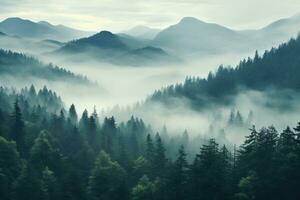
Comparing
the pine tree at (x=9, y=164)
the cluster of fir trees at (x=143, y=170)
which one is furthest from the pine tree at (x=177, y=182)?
the pine tree at (x=9, y=164)

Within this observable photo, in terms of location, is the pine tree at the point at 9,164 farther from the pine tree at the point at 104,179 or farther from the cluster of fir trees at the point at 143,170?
the pine tree at the point at 104,179

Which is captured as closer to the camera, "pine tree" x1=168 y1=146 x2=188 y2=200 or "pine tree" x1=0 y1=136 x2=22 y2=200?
"pine tree" x1=168 y1=146 x2=188 y2=200

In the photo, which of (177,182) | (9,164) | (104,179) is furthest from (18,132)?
(177,182)

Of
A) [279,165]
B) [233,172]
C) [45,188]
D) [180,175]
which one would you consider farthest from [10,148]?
[279,165]

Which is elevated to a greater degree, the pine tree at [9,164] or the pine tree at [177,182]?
the pine tree at [177,182]

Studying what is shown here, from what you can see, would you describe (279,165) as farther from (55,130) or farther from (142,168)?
(55,130)

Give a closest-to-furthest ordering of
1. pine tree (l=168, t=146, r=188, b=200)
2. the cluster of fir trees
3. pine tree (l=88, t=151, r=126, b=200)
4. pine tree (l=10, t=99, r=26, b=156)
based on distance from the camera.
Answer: the cluster of fir trees, pine tree (l=168, t=146, r=188, b=200), pine tree (l=88, t=151, r=126, b=200), pine tree (l=10, t=99, r=26, b=156)

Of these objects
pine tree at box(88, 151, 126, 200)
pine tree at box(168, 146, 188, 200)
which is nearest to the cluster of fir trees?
pine tree at box(88, 151, 126, 200)

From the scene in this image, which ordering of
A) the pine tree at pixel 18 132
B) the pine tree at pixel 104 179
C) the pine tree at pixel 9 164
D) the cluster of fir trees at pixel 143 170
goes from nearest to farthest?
the cluster of fir trees at pixel 143 170 → the pine tree at pixel 9 164 → the pine tree at pixel 104 179 → the pine tree at pixel 18 132

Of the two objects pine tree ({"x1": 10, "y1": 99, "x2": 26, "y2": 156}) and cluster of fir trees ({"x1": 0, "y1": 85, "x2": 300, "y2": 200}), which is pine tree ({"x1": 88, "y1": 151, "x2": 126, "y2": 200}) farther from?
pine tree ({"x1": 10, "y1": 99, "x2": 26, "y2": 156})
